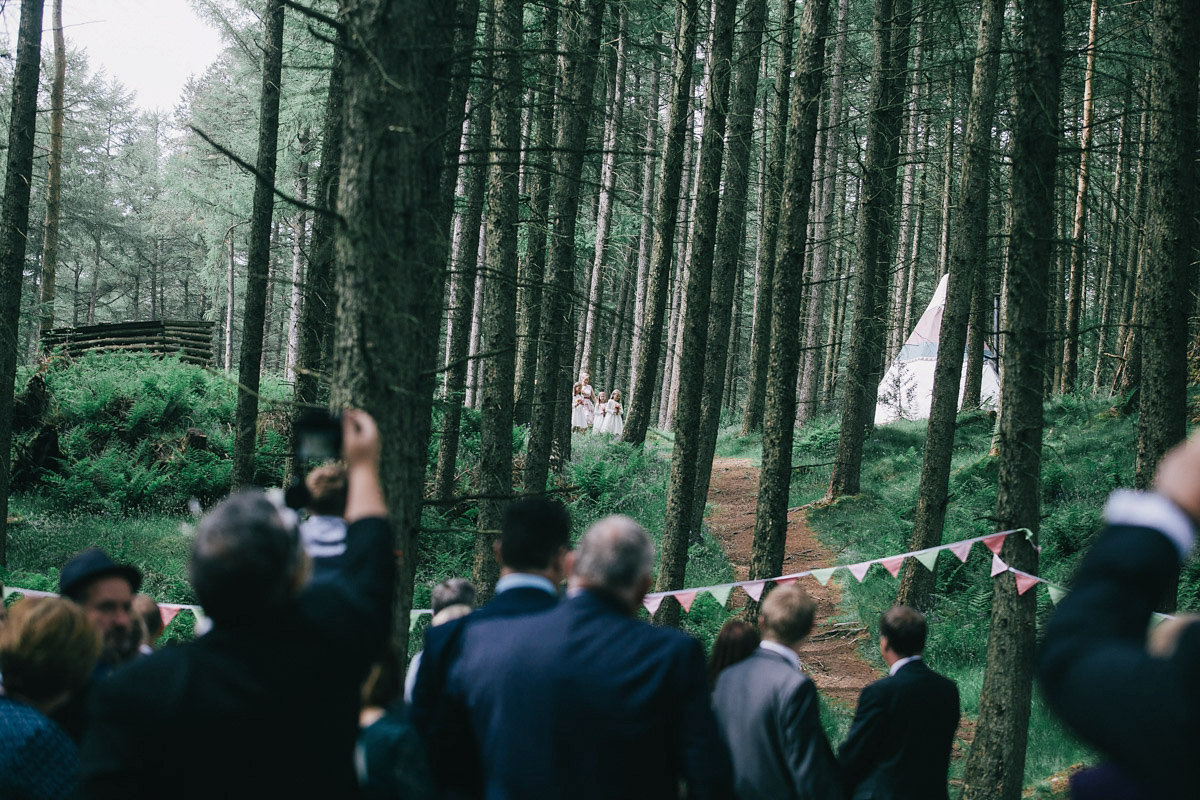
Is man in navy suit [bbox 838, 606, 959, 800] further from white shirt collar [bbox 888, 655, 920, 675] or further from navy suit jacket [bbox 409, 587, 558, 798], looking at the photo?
navy suit jacket [bbox 409, 587, 558, 798]

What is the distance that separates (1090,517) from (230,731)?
13.9 m

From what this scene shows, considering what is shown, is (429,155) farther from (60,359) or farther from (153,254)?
(153,254)

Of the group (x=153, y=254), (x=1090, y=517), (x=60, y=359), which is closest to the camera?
(x=1090, y=517)

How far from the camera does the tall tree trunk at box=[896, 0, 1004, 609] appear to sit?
12234 millimetres

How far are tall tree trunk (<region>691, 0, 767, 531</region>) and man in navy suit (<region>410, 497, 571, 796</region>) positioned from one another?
7788mm

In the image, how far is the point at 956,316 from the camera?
44.0 ft

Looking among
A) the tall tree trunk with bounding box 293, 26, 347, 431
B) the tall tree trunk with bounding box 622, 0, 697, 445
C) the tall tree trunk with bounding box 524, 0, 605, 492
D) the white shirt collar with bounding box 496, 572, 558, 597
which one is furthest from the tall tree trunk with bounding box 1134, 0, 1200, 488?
the tall tree trunk with bounding box 293, 26, 347, 431

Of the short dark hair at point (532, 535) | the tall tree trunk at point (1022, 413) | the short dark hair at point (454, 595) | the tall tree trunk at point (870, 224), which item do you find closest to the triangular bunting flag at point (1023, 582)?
the tall tree trunk at point (1022, 413)

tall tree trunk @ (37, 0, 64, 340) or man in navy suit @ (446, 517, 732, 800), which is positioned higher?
tall tree trunk @ (37, 0, 64, 340)

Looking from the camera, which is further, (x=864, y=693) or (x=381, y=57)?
(x=864, y=693)

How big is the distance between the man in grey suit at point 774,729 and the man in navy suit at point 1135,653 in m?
2.73

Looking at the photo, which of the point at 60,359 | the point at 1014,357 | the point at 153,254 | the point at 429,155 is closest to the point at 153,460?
the point at 60,359

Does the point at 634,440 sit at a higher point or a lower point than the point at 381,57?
lower

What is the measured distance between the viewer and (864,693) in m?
5.09
